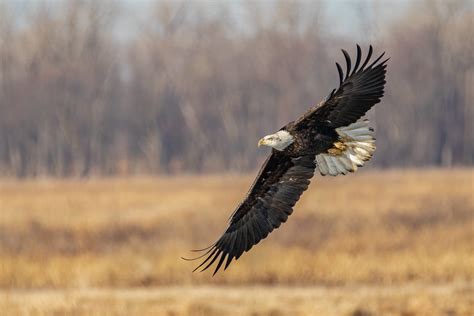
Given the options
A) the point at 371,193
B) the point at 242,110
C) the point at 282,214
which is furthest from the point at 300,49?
the point at 282,214

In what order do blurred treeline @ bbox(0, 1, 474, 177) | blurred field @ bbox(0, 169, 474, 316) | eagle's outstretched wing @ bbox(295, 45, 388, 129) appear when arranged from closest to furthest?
eagle's outstretched wing @ bbox(295, 45, 388, 129) → blurred field @ bbox(0, 169, 474, 316) → blurred treeline @ bbox(0, 1, 474, 177)

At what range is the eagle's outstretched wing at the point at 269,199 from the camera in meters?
7.38

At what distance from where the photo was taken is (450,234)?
16312mm

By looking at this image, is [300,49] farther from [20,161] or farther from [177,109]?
[20,161]

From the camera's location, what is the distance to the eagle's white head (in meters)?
6.55

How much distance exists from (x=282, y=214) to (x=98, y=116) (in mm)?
38573

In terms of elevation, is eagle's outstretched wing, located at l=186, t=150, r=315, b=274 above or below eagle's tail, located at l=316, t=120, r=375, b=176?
below

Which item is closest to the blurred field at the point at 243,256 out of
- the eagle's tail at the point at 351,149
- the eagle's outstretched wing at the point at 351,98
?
→ the eagle's tail at the point at 351,149

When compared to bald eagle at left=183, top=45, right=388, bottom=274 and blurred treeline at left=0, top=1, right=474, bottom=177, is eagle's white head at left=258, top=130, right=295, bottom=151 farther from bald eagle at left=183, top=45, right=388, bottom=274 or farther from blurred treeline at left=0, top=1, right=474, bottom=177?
blurred treeline at left=0, top=1, right=474, bottom=177

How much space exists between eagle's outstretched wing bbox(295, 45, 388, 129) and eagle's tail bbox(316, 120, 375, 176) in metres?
0.06

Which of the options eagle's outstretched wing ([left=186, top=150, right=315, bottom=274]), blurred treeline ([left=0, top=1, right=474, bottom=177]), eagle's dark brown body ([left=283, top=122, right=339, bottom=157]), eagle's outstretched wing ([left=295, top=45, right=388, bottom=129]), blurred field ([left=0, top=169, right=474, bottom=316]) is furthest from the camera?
blurred treeline ([left=0, top=1, right=474, bottom=177])

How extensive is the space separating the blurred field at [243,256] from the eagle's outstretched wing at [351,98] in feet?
18.6

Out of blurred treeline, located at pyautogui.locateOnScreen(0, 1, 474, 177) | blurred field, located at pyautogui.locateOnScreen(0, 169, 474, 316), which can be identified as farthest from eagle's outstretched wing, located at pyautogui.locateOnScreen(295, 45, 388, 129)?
blurred treeline, located at pyautogui.locateOnScreen(0, 1, 474, 177)

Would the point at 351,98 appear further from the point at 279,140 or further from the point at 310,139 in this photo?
the point at 279,140
